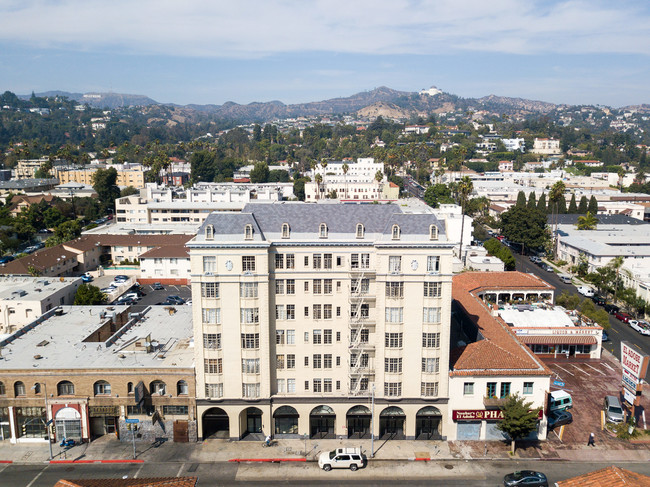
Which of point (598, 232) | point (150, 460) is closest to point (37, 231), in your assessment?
point (150, 460)

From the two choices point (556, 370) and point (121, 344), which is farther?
point (556, 370)

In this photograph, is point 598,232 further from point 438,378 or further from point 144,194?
point 144,194

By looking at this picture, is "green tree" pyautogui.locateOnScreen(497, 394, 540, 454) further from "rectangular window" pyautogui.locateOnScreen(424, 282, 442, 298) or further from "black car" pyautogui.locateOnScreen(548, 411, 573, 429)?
"rectangular window" pyautogui.locateOnScreen(424, 282, 442, 298)

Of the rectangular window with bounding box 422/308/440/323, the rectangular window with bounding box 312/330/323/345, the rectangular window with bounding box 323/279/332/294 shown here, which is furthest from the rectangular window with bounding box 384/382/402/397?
the rectangular window with bounding box 323/279/332/294

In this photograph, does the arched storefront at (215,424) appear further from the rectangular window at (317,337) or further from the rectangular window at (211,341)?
the rectangular window at (317,337)

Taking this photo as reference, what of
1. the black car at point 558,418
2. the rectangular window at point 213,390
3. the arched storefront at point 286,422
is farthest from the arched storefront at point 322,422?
the black car at point 558,418

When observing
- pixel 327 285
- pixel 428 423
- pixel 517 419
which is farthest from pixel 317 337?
pixel 517 419

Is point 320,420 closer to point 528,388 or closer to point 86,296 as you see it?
point 528,388
